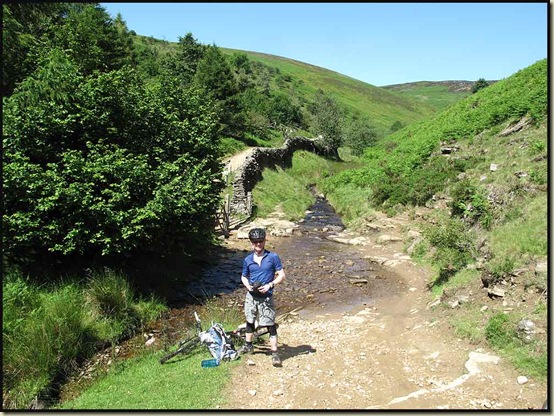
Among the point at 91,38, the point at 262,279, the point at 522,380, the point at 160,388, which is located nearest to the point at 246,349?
the point at 262,279

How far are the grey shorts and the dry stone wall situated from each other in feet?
71.5

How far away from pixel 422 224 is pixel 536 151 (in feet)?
22.7

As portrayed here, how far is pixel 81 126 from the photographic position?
14.2 metres

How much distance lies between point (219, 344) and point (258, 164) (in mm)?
32368

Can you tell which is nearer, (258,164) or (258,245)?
(258,245)

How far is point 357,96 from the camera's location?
518ft

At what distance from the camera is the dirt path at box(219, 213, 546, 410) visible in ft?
24.9

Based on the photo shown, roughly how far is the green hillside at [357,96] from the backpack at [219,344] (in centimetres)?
11830

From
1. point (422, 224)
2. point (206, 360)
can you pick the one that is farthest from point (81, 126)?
point (422, 224)

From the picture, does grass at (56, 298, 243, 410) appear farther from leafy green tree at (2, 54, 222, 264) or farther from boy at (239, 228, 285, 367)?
leafy green tree at (2, 54, 222, 264)

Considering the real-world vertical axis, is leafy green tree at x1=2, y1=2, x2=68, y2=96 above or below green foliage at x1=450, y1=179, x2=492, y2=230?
above

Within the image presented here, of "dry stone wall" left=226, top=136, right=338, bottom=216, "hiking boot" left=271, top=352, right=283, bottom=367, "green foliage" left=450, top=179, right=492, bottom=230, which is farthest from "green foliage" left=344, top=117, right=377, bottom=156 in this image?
"hiking boot" left=271, top=352, right=283, bottom=367

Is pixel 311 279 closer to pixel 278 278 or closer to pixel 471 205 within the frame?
pixel 471 205

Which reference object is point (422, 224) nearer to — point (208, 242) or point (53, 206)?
point (208, 242)
